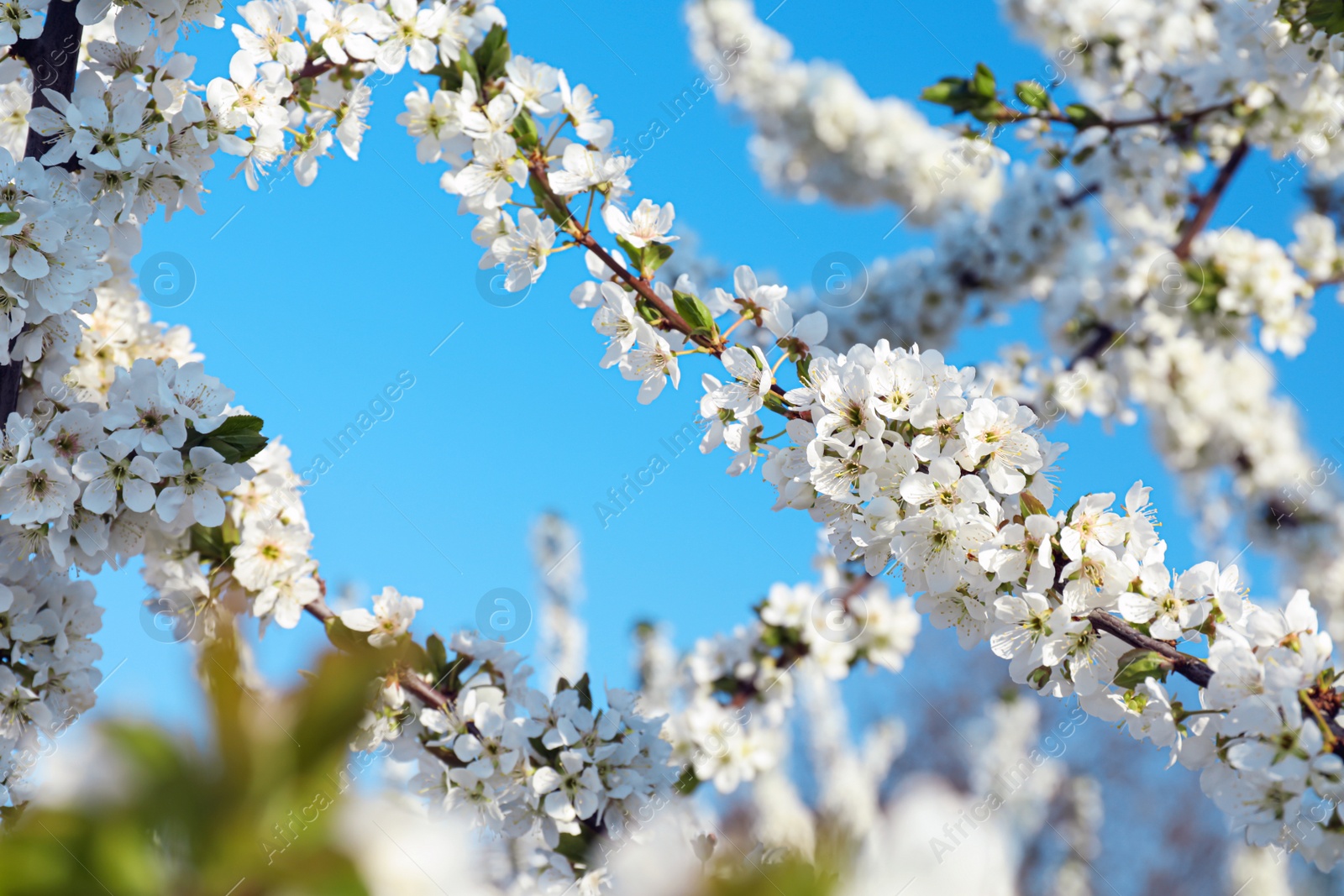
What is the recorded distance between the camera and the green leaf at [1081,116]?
3170 mm

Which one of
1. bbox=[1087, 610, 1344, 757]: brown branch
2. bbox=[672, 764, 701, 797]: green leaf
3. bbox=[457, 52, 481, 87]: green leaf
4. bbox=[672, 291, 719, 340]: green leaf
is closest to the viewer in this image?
bbox=[1087, 610, 1344, 757]: brown branch

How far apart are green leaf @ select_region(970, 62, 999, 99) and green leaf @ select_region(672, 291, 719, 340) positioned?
164cm

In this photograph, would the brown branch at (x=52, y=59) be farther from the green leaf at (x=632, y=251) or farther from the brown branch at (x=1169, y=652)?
the brown branch at (x=1169, y=652)

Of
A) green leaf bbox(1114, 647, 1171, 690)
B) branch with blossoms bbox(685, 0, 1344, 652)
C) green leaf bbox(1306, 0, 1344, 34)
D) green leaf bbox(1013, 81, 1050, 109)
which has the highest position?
branch with blossoms bbox(685, 0, 1344, 652)

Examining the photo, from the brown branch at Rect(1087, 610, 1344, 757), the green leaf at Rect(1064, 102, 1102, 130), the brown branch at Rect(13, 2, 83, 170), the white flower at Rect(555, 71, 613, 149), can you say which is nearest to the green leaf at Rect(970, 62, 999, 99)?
the green leaf at Rect(1064, 102, 1102, 130)

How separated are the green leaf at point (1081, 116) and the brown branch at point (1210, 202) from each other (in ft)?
3.19

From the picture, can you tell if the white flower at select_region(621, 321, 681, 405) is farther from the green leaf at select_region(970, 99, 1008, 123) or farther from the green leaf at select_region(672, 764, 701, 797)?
the green leaf at select_region(970, 99, 1008, 123)

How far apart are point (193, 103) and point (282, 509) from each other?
0.95m

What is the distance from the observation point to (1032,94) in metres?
2.92

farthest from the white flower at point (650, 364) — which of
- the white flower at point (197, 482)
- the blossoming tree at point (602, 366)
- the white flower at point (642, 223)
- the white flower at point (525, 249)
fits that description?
the white flower at point (197, 482)

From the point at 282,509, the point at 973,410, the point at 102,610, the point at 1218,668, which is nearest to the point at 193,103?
the point at 282,509

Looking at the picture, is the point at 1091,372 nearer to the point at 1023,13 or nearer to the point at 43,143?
the point at 1023,13

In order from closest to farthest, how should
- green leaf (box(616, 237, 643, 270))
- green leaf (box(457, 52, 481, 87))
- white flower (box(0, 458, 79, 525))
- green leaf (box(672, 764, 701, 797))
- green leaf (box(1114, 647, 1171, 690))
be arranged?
green leaf (box(1114, 647, 1171, 690))
white flower (box(0, 458, 79, 525))
green leaf (box(616, 237, 643, 270))
green leaf (box(457, 52, 481, 87))
green leaf (box(672, 764, 701, 797))

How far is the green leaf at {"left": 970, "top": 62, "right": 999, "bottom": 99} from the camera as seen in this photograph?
2658mm
